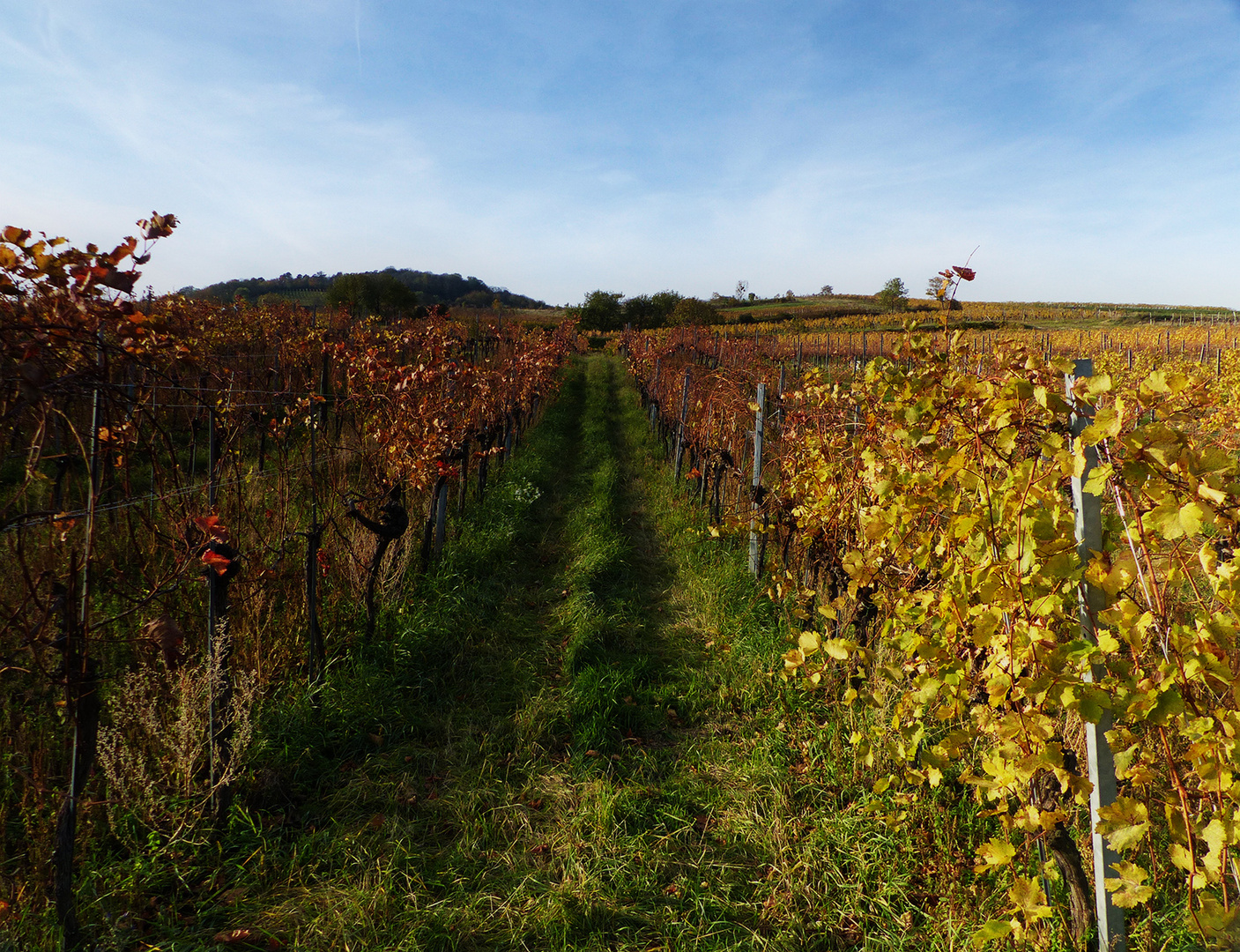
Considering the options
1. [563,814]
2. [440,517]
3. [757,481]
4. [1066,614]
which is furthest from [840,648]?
[440,517]

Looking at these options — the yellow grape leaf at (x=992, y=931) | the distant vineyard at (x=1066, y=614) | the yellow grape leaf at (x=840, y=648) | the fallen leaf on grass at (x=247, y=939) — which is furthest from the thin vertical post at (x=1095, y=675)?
the fallen leaf on grass at (x=247, y=939)

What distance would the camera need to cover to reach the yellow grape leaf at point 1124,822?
1284 mm

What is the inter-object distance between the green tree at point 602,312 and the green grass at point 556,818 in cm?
4467

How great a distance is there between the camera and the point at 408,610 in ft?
14.0

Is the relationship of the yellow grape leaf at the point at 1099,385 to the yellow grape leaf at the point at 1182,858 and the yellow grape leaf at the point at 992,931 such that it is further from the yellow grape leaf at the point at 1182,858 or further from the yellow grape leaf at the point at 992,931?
the yellow grape leaf at the point at 992,931

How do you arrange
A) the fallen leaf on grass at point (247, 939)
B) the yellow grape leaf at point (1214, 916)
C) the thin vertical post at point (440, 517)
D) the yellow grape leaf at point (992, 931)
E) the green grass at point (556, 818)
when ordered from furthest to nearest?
1. the thin vertical post at point (440, 517)
2. the green grass at point (556, 818)
3. the fallen leaf on grass at point (247, 939)
4. the yellow grape leaf at point (992, 931)
5. the yellow grape leaf at point (1214, 916)

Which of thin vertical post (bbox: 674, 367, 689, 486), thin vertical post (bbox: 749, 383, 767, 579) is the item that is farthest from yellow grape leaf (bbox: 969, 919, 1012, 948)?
thin vertical post (bbox: 674, 367, 689, 486)

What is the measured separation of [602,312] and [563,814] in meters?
47.3

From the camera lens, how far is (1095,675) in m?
1.61

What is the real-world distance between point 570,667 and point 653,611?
3.79 ft

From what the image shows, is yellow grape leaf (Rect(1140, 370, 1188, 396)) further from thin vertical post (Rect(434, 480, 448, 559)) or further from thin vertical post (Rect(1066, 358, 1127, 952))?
thin vertical post (Rect(434, 480, 448, 559))

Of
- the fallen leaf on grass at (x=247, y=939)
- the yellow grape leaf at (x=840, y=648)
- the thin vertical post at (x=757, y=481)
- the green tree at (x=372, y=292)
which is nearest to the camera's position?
the yellow grape leaf at (x=840, y=648)

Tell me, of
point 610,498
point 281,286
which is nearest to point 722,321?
point 281,286

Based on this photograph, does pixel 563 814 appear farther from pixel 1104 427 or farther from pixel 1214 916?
pixel 1104 427
